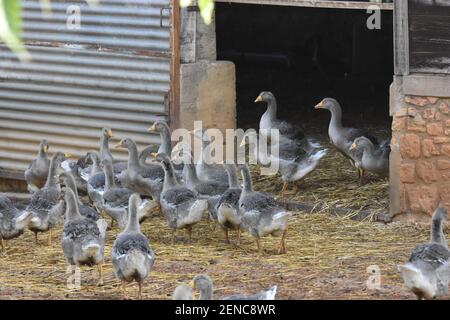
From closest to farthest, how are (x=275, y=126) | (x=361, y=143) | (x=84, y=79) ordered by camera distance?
(x=361, y=143), (x=84, y=79), (x=275, y=126)

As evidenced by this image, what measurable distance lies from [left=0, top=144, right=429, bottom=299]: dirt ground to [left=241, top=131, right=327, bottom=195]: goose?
1.22ft

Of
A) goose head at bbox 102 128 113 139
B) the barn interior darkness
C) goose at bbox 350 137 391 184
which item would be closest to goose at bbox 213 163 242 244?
goose at bbox 350 137 391 184

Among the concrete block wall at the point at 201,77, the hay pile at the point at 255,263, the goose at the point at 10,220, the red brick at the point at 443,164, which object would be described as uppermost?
the concrete block wall at the point at 201,77

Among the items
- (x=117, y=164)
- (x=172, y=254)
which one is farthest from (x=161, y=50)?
(x=172, y=254)

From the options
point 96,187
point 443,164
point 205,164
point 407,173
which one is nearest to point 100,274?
point 96,187

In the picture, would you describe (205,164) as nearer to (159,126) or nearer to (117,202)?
(159,126)

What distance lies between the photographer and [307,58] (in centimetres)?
2217

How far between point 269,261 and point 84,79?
16.0 feet

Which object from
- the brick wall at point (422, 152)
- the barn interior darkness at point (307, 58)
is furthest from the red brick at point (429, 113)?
the barn interior darkness at point (307, 58)

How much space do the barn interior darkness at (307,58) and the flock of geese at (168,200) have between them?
4.41 metres

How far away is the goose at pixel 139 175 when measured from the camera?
11273 mm

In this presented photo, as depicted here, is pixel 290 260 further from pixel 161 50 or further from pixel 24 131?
pixel 24 131

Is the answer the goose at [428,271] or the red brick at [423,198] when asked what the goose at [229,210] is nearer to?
the red brick at [423,198]
